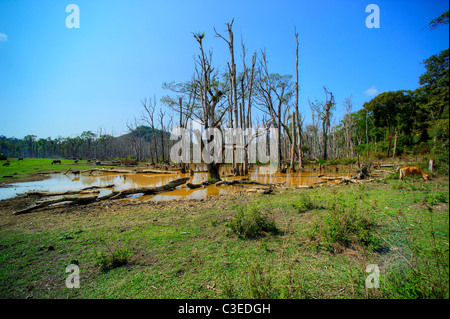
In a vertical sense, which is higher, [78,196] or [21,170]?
[21,170]

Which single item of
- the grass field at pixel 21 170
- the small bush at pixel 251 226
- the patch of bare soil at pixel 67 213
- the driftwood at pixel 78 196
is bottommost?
the patch of bare soil at pixel 67 213

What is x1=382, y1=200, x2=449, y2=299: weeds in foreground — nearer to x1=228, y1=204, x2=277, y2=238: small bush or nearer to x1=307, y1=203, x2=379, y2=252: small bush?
x1=307, y1=203, x2=379, y2=252: small bush

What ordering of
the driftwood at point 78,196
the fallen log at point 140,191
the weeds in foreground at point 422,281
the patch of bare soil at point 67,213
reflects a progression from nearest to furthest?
the weeds in foreground at point 422,281, the patch of bare soil at point 67,213, the driftwood at point 78,196, the fallen log at point 140,191

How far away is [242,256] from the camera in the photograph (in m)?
3.12

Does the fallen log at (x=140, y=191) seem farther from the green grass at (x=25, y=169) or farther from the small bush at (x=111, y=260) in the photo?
the green grass at (x=25, y=169)

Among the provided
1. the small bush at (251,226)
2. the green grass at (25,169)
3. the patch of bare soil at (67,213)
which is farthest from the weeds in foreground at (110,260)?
the green grass at (25,169)

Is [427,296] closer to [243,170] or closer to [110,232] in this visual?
[110,232]

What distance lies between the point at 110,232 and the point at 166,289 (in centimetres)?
294

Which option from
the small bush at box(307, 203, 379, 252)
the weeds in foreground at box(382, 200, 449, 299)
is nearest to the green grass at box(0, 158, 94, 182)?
the small bush at box(307, 203, 379, 252)

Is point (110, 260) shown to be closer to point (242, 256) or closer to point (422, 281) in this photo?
point (242, 256)

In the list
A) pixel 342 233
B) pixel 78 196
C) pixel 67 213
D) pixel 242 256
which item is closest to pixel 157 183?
pixel 78 196

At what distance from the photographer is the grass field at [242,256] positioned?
213 centimetres

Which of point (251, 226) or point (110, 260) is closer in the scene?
point (110, 260)

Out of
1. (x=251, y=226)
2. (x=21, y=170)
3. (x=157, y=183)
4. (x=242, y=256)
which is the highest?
(x=21, y=170)
